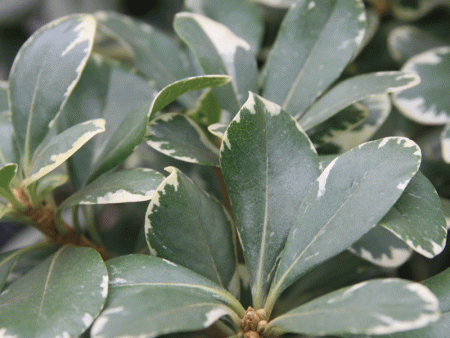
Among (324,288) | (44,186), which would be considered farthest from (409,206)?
(44,186)

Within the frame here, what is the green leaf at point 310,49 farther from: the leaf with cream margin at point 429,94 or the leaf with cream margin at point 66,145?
the leaf with cream margin at point 66,145

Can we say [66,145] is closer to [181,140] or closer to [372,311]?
[181,140]

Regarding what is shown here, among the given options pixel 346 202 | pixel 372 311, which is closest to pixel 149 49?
pixel 346 202

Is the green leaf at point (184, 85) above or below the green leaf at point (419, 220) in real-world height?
above

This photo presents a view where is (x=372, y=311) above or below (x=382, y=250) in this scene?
above

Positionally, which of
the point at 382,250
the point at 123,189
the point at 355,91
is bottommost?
the point at 382,250

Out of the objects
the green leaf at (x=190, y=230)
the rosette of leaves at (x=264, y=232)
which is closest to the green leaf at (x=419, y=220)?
the rosette of leaves at (x=264, y=232)

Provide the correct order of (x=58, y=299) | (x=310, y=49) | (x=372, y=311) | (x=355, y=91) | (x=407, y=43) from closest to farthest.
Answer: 1. (x=372, y=311)
2. (x=58, y=299)
3. (x=355, y=91)
4. (x=310, y=49)
5. (x=407, y=43)

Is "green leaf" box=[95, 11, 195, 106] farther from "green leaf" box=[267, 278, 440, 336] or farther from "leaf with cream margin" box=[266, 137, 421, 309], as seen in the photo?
"green leaf" box=[267, 278, 440, 336]

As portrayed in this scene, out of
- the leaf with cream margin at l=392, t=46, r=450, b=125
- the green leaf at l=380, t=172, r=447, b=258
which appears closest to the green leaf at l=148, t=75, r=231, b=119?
the green leaf at l=380, t=172, r=447, b=258

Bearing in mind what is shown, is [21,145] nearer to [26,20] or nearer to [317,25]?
[317,25]
